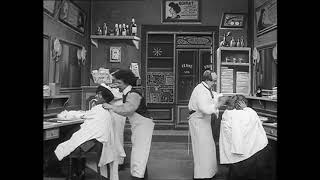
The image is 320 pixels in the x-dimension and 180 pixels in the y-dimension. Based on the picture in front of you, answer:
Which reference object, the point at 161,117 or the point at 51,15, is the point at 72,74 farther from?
the point at 161,117

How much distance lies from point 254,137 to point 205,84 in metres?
0.38

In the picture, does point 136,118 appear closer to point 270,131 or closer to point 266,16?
point 270,131

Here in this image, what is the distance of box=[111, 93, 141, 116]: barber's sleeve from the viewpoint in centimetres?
196

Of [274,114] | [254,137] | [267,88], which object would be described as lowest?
[254,137]

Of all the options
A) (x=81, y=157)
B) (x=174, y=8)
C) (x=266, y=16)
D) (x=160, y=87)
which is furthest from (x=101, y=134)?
(x=266, y=16)

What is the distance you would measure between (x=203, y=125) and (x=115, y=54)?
675 mm

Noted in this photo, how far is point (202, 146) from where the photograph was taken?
213 cm

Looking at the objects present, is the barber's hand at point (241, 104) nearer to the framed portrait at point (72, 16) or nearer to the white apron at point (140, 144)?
the white apron at point (140, 144)

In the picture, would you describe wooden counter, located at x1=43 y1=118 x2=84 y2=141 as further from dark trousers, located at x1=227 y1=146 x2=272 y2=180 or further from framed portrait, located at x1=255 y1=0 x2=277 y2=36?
framed portrait, located at x1=255 y1=0 x2=277 y2=36

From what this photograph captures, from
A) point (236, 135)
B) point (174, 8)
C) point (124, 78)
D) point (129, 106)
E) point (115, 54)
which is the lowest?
point (236, 135)

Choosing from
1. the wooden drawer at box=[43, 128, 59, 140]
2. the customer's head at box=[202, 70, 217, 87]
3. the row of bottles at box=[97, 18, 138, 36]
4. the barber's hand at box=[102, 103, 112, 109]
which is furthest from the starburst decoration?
the wooden drawer at box=[43, 128, 59, 140]
